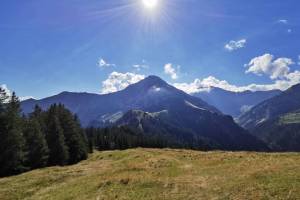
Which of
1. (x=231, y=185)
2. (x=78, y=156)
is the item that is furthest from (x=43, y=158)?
(x=231, y=185)

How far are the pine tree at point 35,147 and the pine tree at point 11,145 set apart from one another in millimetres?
3426

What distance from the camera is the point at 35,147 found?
208 feet

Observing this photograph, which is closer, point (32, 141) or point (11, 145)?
point (11, 145)

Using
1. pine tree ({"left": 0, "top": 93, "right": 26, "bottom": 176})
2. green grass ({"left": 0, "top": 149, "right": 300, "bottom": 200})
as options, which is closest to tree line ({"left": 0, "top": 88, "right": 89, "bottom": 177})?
pine tree ({"left": 0, "top": 93, "right": 26, "bottom": 176})

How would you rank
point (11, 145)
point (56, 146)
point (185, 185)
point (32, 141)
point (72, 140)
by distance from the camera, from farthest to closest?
point (72, 140)
point (56, 146)
point (32, 141)
point (11, 145)
point (185, 185)

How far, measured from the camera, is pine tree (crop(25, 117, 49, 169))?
207 ft

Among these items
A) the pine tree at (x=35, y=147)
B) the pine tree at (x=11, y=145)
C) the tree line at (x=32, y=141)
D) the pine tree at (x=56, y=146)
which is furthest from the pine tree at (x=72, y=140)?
the pine tree at (x=11, y=145)

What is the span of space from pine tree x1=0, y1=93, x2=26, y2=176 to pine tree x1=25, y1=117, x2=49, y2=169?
3.43 meters

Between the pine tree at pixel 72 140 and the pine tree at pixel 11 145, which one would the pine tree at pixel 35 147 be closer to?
the pine tree at pixel 11 145

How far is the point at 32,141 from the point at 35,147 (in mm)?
1278

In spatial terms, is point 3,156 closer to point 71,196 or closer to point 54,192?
point 54,192

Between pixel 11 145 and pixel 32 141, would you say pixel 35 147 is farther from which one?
pixel 11 145

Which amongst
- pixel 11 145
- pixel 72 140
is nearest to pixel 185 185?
pixel 11 145

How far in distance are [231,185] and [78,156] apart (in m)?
60.7
